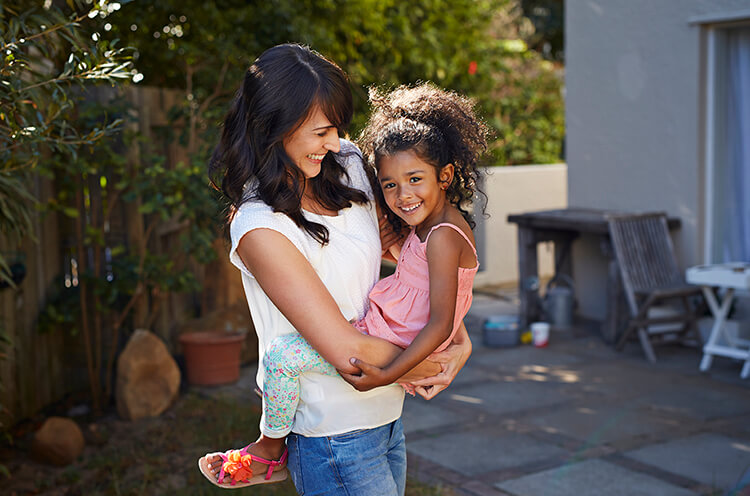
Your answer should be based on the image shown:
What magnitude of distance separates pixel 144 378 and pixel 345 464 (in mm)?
3337

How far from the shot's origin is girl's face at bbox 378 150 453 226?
192cm

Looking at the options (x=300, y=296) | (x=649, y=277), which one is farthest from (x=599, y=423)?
(x=300, y=296)

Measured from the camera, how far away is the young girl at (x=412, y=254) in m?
1.78

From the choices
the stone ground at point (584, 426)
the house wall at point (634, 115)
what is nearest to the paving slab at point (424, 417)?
the stone ground at point (584, 426)

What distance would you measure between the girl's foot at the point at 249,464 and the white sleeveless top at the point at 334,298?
95 millimetres

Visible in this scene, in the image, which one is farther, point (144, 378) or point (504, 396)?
point (504, 396)

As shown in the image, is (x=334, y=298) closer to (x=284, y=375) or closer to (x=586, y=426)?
(x=284, y=375)

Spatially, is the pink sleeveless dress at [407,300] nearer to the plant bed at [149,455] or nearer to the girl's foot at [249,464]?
the girl's foot at [249,464]

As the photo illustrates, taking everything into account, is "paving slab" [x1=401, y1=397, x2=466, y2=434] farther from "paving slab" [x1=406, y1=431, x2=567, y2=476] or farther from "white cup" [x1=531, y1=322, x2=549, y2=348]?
"white cup" [x1=531, y1=322, x2=549, y2=348]

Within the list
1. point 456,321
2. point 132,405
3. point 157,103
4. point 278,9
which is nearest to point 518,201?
point 278,9

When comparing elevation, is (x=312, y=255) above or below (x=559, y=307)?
above

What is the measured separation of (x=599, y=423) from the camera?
4.49 metres

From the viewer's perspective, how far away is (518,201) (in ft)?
31.8

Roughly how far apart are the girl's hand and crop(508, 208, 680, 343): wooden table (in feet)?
15.2
